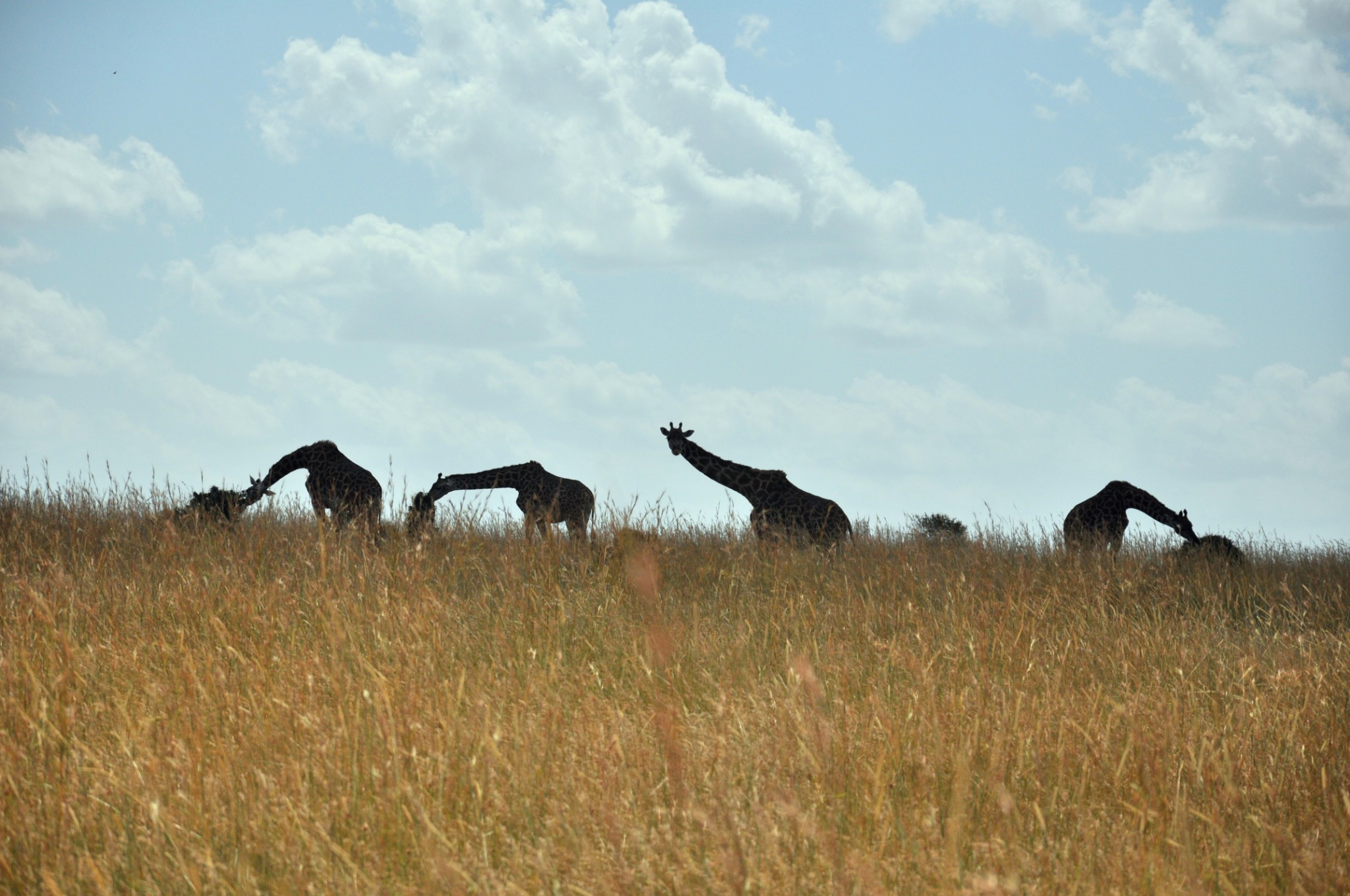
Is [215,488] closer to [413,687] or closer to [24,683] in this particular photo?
[24,683]

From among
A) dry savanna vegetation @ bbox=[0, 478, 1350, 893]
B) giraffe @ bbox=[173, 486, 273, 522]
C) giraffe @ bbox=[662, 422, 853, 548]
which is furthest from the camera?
giraffe @ bbox=[662, 422, 853, 548]

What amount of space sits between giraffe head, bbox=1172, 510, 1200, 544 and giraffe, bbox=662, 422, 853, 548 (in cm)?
401

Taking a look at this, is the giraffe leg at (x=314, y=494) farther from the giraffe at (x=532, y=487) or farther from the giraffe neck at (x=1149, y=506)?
the giraffe neck at (x=1149, y=506)

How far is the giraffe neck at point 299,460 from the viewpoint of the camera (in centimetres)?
1200

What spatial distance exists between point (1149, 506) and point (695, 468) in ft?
18.6

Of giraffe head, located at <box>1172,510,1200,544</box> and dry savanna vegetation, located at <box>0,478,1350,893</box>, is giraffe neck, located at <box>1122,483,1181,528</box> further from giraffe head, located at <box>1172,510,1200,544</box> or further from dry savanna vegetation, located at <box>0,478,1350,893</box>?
dry savanna vegetation, located at <box>0,478,1350,893</box>

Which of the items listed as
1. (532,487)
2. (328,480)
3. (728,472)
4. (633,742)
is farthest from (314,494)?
(633,742)

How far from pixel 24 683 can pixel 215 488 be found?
783 centimetres

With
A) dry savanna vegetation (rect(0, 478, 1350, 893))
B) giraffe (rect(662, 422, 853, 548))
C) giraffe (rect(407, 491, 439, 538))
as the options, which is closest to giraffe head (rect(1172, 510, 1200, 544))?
giraffe (rect(662, 422, 853, 548))

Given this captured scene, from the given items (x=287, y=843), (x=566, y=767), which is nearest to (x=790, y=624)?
(x=566, y=767)

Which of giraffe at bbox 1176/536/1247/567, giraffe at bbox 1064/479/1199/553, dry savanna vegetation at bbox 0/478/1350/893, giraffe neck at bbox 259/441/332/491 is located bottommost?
dry savanna vegetation at bbox 0/478/1350/893

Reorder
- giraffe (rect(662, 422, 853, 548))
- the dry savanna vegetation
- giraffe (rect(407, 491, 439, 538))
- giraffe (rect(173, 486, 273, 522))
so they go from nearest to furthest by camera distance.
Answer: the dry savanna vegetation, giraffe (rect(407, 491, 439, 538)), giraffe (rect(173, 486, 273, 522)), giraffe (rect(662, 422, 853, 548))

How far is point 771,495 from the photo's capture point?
11.9 meters

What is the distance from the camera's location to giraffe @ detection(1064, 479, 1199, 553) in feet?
39.7
